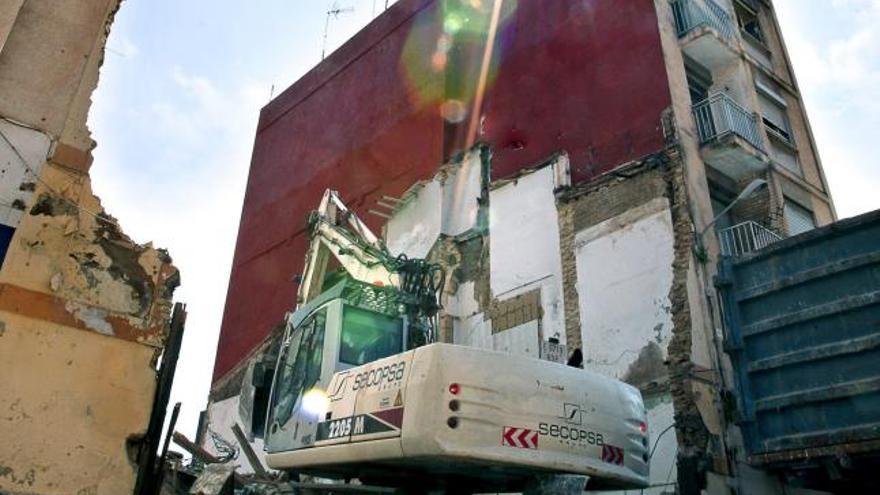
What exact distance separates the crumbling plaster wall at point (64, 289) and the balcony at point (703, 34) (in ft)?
45.3

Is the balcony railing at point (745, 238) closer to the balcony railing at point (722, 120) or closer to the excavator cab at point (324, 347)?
the balcony railing at point (722, 120)

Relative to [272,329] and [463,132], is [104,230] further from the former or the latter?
[272,329]

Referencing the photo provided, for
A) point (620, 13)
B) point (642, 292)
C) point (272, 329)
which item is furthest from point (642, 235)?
point (272, 329)

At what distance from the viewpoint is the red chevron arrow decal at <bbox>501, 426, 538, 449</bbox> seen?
546 centimetres

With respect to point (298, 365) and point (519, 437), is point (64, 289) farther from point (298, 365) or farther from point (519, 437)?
point (519, 437)

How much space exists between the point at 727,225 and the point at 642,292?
361 centimetres

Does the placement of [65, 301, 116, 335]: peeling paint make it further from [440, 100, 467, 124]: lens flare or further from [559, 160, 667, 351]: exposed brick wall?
[440, 100, 467, 124]: lens flare

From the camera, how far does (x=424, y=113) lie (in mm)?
22047

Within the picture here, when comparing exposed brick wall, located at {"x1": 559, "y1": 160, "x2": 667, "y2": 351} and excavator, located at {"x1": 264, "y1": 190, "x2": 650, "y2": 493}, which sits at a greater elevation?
exposed brick wall, located at {"x1": 559, "y1": 160, "x2": 667, "y2": 351}

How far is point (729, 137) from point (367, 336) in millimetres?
9697

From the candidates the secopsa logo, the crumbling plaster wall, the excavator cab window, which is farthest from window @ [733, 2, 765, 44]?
the crumbling plaster wall

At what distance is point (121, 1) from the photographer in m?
6.95

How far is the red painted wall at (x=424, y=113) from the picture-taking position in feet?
51.9

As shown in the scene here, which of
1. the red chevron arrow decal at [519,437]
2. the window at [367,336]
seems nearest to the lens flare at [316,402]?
the window at [367,336]
